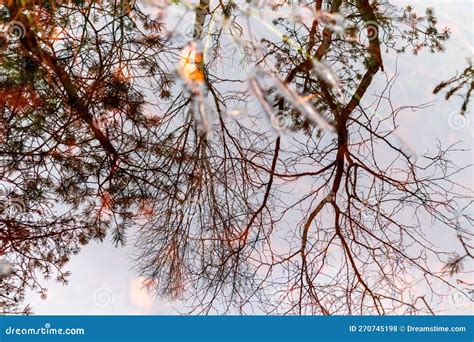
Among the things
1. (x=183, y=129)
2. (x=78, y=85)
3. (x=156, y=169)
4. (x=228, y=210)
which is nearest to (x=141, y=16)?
(x=78, y=85)

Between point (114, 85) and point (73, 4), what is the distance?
0.63m

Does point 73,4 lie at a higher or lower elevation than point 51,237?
higher

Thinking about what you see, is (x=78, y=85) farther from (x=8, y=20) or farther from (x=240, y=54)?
(x=240, y=54)

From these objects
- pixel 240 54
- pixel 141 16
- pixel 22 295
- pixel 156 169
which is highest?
pixel 141 16

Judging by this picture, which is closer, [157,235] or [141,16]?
[157,235]

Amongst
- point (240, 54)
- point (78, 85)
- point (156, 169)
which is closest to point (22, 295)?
point (156, 169)

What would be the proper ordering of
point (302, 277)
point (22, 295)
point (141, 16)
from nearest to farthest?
point (22, 295) → point (302, 277) → point (141, 16)

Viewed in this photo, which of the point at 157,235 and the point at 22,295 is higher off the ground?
the point at 157,235

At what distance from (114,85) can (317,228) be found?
1.66m

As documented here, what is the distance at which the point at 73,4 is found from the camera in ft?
9.22

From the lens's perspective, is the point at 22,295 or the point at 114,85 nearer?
the point at 22,295

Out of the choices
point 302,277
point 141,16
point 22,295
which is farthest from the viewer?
point 141,16

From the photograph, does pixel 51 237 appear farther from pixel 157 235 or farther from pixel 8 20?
pixel 8 20

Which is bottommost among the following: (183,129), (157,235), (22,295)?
(22,295)
